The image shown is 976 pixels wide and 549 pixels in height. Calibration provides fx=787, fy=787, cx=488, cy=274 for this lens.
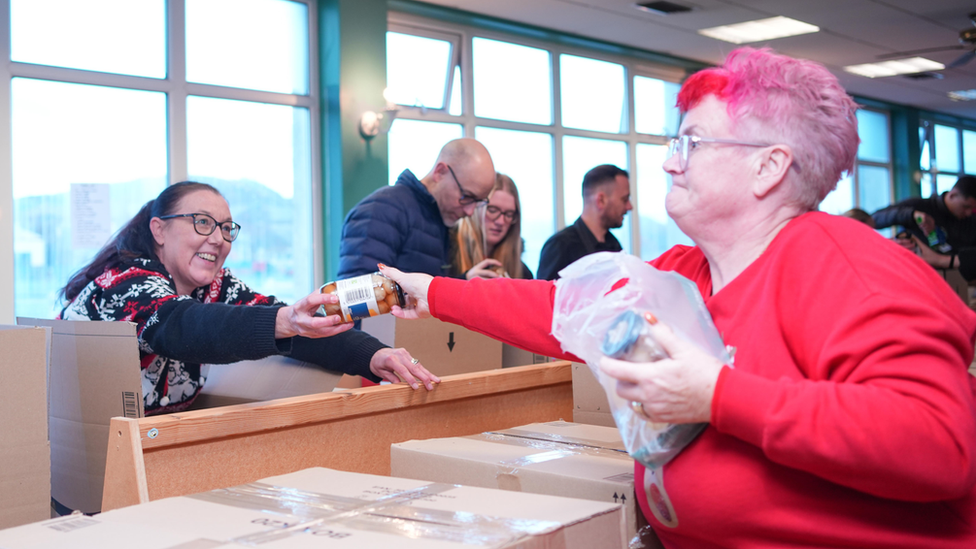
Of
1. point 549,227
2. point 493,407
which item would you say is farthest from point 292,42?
point 493,407

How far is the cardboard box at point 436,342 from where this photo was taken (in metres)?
1.81

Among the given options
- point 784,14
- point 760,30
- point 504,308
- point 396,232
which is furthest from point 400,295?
point 760,30

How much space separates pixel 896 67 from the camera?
27.4ft

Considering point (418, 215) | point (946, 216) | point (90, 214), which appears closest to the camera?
point (418, 215)

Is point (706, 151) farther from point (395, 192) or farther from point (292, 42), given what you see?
point (292, 42)

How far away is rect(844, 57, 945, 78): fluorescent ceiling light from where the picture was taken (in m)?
8.10

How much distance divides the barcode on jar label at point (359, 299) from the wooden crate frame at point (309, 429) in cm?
17

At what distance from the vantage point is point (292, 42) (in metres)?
5.30

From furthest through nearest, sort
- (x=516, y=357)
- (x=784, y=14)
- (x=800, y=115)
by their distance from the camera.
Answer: (x=784, y=14)
(x=516, y=357)
(x=800, y=115)

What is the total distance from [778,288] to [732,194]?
149 mm

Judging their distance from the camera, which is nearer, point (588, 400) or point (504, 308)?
point (504, 308)

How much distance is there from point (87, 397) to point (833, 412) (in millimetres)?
1258

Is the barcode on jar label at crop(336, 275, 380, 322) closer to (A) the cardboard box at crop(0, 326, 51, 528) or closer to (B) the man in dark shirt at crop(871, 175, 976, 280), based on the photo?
(A) the cardboard box at crop(0, 326, 51, 528)

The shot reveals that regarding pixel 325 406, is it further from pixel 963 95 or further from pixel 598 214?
pixel 963 95
